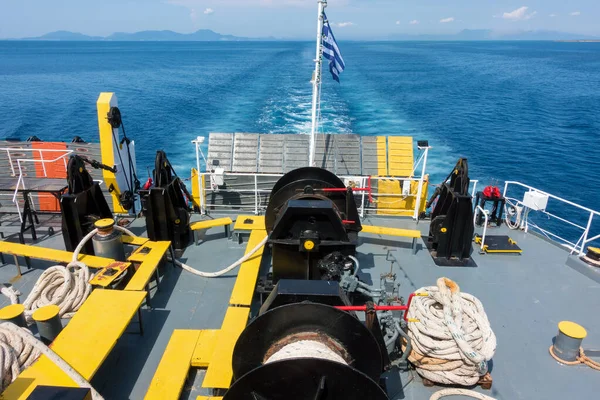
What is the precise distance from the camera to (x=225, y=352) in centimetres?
437

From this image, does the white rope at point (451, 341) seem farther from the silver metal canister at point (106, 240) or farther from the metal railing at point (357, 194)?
the silver metal canister at point (106, 240)

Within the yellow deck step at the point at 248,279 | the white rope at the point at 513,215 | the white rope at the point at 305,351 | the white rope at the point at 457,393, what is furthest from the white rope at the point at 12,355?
the white rope at the point at 513,215

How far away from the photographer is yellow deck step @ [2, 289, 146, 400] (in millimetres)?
3689

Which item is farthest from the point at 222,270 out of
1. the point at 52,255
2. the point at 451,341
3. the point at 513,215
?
the point at 513,215

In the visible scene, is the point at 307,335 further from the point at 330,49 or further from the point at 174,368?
the point at 330,49

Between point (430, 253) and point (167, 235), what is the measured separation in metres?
5.16

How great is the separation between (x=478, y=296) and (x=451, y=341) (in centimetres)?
218

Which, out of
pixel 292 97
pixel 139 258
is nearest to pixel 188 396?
pixel 139 258

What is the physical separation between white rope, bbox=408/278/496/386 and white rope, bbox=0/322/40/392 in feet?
14.0

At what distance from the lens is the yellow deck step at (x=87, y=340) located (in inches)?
145

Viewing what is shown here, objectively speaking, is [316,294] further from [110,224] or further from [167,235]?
[167,235]

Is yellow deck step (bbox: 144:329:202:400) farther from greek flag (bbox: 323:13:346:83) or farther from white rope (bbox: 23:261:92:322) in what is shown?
greek flag (bbox: 323:13:346:83)

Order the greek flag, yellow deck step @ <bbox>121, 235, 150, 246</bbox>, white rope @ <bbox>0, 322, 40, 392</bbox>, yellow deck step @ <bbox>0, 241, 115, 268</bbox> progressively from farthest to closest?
the greek flag
yellow deck step @ <bbox>121, 235, 150, 246</bbox>
yellow deck step @ <bbox>0, 241, 115, 268</bbox>
white rope @ <bbox>0, 322, 40, 392</bbox>

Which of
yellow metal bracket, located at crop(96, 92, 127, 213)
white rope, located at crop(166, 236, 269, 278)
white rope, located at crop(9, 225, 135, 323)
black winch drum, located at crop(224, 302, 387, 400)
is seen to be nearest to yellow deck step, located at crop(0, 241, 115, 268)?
white rope, located at crop(9, 225, 135, 323)
